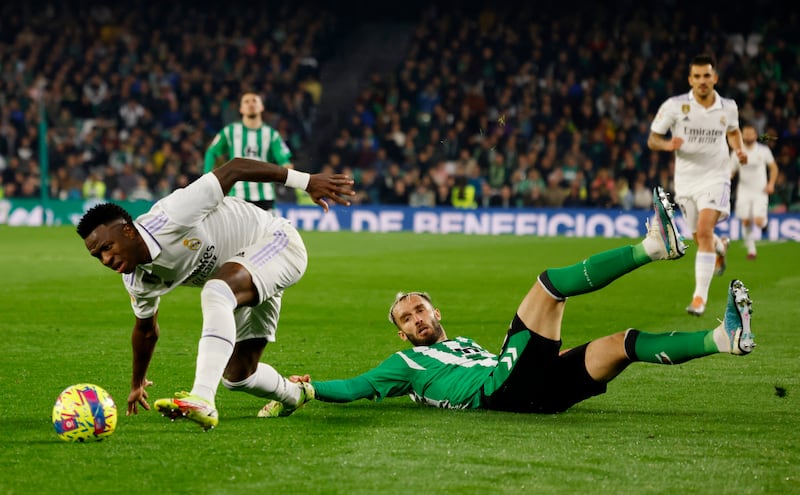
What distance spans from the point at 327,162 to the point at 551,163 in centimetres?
638

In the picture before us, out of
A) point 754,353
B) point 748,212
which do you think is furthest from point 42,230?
point 754,353

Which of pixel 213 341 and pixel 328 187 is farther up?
pixel 328 187

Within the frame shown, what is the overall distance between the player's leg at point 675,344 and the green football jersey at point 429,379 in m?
0.65

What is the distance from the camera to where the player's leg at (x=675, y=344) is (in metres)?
5.17

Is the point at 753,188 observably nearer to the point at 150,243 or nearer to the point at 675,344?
the point at 675,344

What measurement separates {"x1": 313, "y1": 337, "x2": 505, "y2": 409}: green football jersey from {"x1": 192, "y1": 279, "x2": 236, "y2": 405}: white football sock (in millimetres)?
1004

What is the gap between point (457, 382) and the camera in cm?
604

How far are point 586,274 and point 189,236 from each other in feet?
6.16

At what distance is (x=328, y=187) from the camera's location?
18.2 feet

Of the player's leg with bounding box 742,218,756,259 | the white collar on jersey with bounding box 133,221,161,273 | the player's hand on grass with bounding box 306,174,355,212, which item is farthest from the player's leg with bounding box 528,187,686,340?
the player's leg with bounding box 742,218,756,259

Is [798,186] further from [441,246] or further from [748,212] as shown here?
[441,246]

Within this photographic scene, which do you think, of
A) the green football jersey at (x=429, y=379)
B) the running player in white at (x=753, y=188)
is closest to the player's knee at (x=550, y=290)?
the green football jersey at (x=429, y=379)

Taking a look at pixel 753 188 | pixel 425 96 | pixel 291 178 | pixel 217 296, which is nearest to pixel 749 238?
pixel 753 188

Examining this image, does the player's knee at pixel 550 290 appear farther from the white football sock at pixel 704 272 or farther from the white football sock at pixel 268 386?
the white football sock at pixel 704 272
